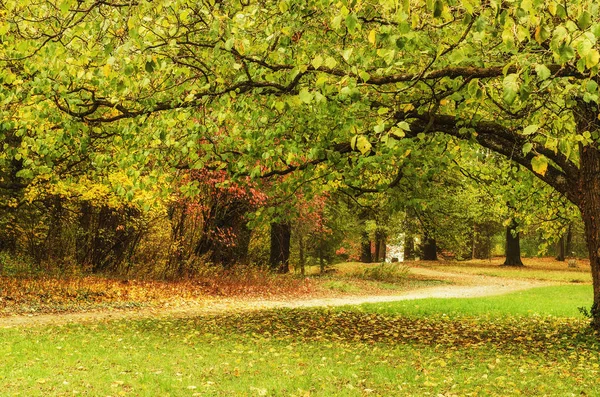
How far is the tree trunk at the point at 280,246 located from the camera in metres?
27.5

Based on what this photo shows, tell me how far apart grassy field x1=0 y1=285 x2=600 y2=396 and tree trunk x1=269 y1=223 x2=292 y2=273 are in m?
12.3

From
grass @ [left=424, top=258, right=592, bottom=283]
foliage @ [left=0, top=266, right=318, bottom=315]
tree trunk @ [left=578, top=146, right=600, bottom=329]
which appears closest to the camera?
tree trunk @ [left=578, top=146, right=600, bottom=329]

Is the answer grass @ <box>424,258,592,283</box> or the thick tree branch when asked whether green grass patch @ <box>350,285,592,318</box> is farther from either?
grass @ <box>424,258,592,283</box>

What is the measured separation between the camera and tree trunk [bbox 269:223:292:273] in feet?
90.2

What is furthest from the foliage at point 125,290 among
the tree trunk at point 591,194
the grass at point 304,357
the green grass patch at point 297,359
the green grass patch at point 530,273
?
the green grass patch at point 530,273

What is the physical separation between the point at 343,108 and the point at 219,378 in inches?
189

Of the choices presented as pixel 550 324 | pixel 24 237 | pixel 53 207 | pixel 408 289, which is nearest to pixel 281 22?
pixel 550 324

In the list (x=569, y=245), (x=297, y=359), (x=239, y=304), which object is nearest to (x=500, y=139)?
(x=297, y=359)

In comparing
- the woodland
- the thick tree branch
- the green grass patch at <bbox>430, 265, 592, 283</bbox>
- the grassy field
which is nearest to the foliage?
the woodland

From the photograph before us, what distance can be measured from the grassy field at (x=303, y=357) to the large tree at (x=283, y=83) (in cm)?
258

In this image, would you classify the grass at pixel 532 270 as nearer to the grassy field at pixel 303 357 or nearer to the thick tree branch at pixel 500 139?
the grassy field at pixel 303 357

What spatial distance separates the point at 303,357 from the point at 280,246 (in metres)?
18.7

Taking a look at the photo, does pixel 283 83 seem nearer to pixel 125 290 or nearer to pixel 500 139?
pixel 500 139

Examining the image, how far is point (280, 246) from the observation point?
92.2 feet
